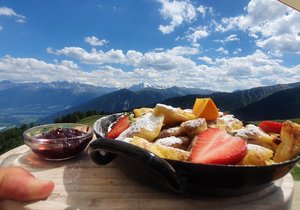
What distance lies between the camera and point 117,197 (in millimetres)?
1160

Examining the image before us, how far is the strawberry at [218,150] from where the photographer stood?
3.61 ft

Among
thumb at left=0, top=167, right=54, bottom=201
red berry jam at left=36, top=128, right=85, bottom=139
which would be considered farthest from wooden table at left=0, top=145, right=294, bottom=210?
red berry jam at left=36, top=128, right=85, bottom=139

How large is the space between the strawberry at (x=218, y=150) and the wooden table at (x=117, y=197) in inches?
5.7

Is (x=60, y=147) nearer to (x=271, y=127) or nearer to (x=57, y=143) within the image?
(x=57, y=143)

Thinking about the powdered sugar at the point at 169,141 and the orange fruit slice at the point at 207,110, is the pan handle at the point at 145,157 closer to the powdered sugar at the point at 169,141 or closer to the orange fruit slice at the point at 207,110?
the powdered sugar at the point at 169,141

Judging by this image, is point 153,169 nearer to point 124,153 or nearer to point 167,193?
point 124,153

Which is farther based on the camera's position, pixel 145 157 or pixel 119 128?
pixel 119 128

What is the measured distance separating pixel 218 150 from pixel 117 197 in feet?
1.26

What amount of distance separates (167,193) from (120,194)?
17cm

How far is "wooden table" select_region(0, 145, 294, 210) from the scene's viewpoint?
1.10 metres

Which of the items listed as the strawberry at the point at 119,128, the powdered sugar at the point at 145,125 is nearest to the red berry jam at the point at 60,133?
the strawberry at the point at 119,128

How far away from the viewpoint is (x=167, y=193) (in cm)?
Result: 117

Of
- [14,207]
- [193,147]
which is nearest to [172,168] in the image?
[193,147]

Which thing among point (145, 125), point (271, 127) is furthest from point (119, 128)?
point (271, 127)
